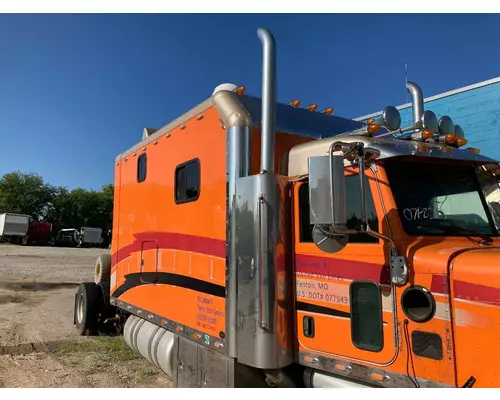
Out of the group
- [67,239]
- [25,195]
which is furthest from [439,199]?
[25,195]

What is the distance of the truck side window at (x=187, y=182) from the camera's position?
4531 millimetres

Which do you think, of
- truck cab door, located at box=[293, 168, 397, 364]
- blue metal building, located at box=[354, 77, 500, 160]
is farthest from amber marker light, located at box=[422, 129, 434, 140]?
blue metal building, located at box=[354, 77, 500, 160]

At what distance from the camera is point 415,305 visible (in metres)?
2.88

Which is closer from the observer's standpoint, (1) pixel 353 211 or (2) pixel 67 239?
(1) pixel 353 211

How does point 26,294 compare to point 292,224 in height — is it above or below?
below

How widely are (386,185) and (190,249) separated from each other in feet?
7.19

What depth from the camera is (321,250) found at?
3363mm

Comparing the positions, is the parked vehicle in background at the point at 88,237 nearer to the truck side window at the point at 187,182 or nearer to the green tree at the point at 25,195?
the green tree at the point at 25,195

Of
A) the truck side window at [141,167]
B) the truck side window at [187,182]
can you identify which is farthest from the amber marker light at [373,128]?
the truck side window at [141,167]

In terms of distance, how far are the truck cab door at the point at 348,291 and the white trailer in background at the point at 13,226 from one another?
4331 cm

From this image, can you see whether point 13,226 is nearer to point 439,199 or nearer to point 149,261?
point 149,261

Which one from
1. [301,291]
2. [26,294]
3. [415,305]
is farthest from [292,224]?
[26,294]

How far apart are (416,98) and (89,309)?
6.15m
